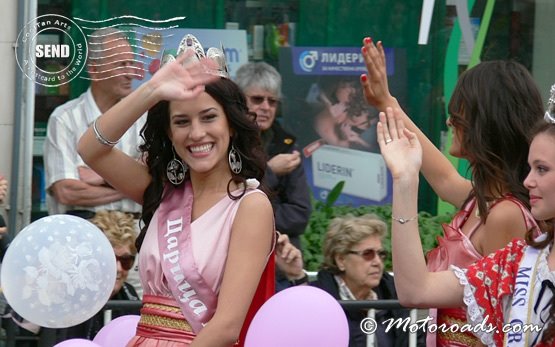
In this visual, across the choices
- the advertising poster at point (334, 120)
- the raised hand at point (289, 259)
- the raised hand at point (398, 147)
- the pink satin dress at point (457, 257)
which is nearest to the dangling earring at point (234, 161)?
the raised hand at point (398, 147)

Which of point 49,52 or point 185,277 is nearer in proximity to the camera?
point 185,277

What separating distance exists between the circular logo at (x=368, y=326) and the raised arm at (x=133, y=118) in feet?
5.72

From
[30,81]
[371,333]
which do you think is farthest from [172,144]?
[30,81]

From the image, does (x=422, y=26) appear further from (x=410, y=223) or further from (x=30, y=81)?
(x=410, y=223)

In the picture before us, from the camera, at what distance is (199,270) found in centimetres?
399

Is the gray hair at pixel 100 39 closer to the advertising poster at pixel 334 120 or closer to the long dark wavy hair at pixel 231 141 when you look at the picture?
Answer: the advertising poster at pixel 334 120

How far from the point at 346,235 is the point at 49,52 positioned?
→ 2.09 m

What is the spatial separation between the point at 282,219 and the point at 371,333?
3.79 feet

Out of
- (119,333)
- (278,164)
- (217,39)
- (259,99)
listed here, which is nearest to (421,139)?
(119,333)

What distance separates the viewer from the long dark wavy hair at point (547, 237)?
3498 mm

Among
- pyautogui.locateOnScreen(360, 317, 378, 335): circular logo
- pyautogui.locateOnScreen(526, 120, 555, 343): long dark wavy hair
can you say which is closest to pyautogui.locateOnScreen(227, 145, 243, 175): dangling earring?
pyautogui.locateOnScreen(526, 120, 555, 343): long dark wavy hair

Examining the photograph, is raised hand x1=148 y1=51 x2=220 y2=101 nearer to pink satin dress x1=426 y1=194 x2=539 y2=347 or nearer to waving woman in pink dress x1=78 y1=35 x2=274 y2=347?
waving woman in pink dress x1=78 y1=35 x2=274 y2=347

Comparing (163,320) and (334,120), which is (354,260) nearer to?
(334,120)

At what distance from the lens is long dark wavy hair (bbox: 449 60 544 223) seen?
4320 mm
